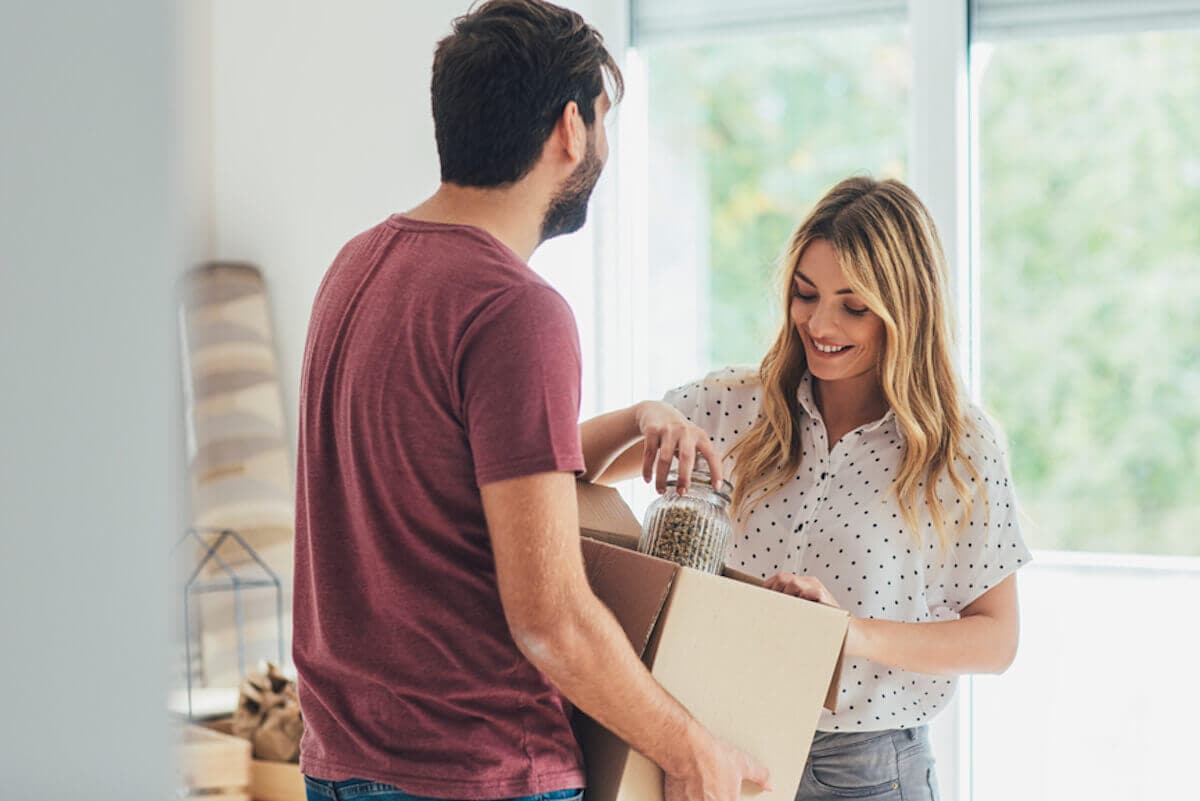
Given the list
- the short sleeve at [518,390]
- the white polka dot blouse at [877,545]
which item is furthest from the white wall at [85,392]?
the white polka dot blouse at [877,545]

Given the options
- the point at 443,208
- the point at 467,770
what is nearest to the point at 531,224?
the point at 443,208

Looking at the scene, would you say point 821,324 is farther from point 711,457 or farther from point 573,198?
point 573,198

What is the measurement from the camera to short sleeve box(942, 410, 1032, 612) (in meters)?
1.47

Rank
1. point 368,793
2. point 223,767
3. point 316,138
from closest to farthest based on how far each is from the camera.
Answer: point 368,793, point 223,767, point 316,138

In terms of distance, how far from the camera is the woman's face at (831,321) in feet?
4.88

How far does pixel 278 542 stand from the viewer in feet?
10.4

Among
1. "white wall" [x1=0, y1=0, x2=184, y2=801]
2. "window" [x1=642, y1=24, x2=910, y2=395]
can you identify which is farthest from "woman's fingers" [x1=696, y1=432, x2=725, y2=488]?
"window" [x1=642, y1=24, x2=910, y2=395]

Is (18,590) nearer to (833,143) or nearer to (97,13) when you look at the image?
(97,13)

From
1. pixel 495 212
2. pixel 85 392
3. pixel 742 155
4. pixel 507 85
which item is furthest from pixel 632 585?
pixel 742 155

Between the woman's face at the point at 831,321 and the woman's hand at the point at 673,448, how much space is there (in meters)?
0.29

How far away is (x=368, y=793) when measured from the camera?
3.33ft

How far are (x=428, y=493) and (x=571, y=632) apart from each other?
159 millimetres

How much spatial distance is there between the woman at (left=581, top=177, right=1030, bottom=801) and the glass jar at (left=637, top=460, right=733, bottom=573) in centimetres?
19

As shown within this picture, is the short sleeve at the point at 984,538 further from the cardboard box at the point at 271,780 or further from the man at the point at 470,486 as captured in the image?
the cardboard box at the point at 271,780
